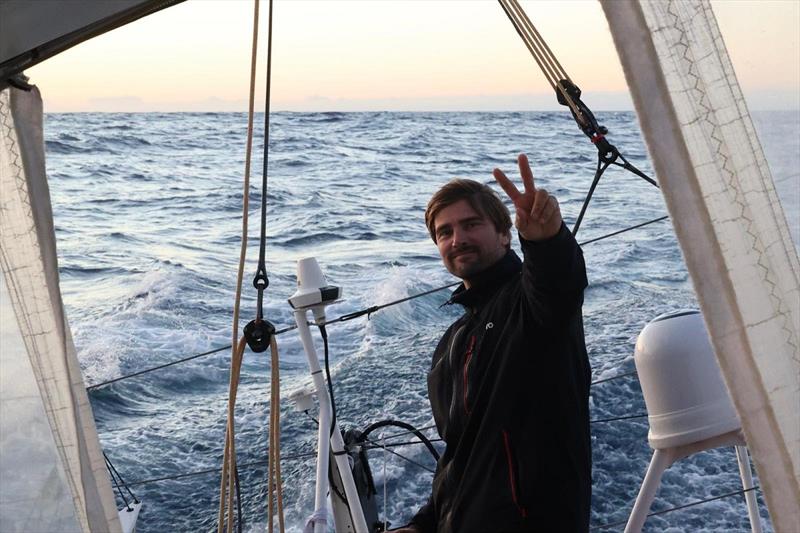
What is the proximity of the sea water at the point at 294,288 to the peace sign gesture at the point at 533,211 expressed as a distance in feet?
1.12

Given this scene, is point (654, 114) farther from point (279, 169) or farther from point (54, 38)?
point (279, 169)

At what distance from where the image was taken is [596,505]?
16.0ft

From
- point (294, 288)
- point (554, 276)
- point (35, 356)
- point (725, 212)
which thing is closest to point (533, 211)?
point (554, 276)

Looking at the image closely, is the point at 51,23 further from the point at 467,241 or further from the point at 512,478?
the point at 512,478

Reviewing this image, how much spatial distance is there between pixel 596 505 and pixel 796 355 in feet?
11.6

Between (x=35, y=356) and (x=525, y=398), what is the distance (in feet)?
3.09

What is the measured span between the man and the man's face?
2cm

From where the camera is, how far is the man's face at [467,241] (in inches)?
80.9

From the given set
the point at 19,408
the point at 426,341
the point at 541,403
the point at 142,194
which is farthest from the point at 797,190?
the point at 142,194

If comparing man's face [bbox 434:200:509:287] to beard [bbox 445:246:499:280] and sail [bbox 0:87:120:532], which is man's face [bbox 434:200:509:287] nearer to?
beard [bbox 445:246:499:280]

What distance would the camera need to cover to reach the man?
1704mm

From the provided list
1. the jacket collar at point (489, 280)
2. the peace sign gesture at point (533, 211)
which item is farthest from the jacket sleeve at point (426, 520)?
the peace sign gesture at point (533, 211)

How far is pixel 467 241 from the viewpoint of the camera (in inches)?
81.1

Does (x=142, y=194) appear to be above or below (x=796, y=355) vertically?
above
